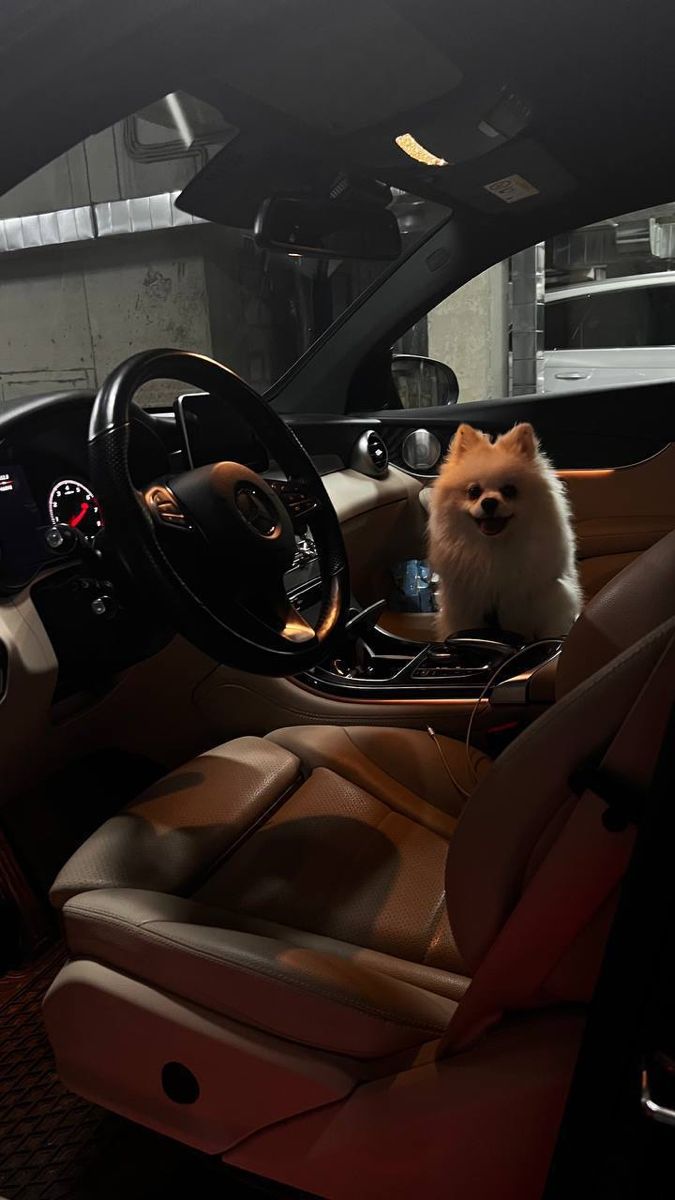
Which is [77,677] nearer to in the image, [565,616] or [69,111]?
[69,111]

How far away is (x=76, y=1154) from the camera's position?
1252 millimetres

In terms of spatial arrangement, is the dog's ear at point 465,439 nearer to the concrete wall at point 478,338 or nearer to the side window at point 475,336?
the side window at point 475,336

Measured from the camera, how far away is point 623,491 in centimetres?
283

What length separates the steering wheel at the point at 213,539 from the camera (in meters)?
1.12

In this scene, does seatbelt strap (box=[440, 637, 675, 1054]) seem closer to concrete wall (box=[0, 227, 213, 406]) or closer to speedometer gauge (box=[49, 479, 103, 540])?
speedometer gauge (box=[49, 479, 103, 540])

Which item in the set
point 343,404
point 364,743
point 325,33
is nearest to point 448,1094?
point 364,743

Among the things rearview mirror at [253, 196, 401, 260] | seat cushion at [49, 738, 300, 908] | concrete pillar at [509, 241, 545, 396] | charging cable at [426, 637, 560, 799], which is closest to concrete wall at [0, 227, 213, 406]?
concrete pillar at [509, 241, 545, 396]

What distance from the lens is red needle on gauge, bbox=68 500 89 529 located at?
1412 millimetres

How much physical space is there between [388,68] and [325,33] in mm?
193

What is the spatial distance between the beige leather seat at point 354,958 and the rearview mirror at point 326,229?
158cm

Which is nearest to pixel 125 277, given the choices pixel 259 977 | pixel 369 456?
pixel 369 456

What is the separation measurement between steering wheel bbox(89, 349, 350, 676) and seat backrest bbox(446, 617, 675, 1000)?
1.52 feet

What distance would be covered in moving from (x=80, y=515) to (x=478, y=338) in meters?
4.31

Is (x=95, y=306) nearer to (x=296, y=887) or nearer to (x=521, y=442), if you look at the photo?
(x=521, y=442)
